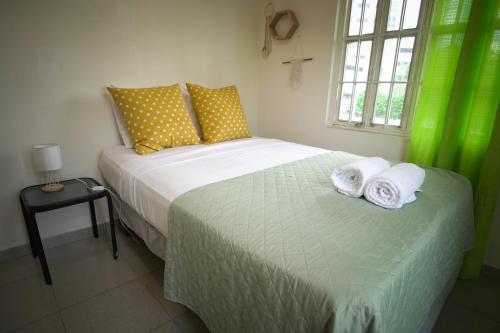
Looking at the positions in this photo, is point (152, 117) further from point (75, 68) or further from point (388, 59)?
point (388, 59)

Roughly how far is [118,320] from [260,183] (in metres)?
1.03

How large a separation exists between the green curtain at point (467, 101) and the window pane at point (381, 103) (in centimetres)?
34

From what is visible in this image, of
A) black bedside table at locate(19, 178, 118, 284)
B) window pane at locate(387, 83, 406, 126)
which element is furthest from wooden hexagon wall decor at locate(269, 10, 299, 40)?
black bedside table at locate(19, 178, 118, 284)

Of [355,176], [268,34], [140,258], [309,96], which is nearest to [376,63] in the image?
[309,96]

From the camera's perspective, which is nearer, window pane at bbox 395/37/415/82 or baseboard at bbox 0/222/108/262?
baseboard at bbox 0/222/108/262

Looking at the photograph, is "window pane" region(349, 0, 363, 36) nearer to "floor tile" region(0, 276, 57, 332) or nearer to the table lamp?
the table lamp

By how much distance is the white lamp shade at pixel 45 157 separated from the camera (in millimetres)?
1528

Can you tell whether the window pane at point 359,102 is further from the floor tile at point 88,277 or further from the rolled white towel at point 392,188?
the floor tile at point 88,277

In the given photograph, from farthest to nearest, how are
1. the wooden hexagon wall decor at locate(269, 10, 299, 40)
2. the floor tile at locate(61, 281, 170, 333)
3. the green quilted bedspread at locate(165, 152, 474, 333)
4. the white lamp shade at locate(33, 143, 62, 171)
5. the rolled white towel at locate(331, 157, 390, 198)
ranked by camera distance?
the wooden hexagon wall decor at locate(269, 10, 299, 40), the white lamp shade at locate(33, 143, 62, 171), the floor tile at locate(61, 281, 170, 333), the rolled white towel at locate(331, 157, 390, 198), the green quilted bedspread at locate(165, 152, 474, 333)

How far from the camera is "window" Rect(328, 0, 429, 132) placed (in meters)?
1.95

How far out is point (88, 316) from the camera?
4.41ft

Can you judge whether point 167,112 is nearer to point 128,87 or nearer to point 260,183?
point 128,87

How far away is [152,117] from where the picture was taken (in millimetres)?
1875

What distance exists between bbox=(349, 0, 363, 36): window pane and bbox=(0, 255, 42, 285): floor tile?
2.99m
